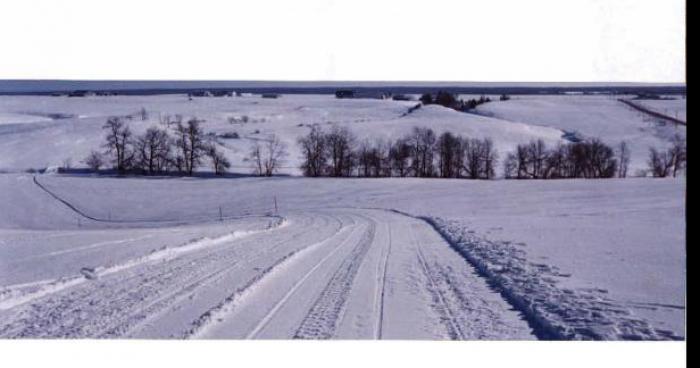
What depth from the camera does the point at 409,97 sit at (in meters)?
12.3

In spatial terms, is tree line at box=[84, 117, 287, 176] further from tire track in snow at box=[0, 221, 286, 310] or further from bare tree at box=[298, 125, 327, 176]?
tire track in snow at box=[0, 221, 286, 310]

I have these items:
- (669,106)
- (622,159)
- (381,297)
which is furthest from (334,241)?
(622,159)

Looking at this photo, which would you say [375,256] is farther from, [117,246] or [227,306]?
[117,246]

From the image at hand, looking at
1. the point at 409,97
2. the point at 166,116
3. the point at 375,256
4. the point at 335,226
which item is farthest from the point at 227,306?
the point at 335,226

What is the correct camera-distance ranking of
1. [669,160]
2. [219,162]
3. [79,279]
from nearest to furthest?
[79,279] → [219,162] → [669,160]

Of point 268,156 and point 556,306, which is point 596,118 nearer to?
point 556,306

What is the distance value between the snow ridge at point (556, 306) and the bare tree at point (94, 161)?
10.0 meters

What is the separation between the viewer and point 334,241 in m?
13.5

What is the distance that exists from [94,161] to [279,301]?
404 inches

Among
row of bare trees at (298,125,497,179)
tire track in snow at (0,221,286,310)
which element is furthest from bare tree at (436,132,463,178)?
tire track in snow at (0,221,286,310)

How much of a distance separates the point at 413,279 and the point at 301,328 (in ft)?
8.68

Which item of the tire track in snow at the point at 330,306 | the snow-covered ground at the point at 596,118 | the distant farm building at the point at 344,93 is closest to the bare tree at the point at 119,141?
the distant farm building at the point at 344,93

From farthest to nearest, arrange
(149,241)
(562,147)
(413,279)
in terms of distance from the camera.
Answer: (562,147) < (149,241) < (413,279)

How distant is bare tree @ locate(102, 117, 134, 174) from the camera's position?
1430cm
